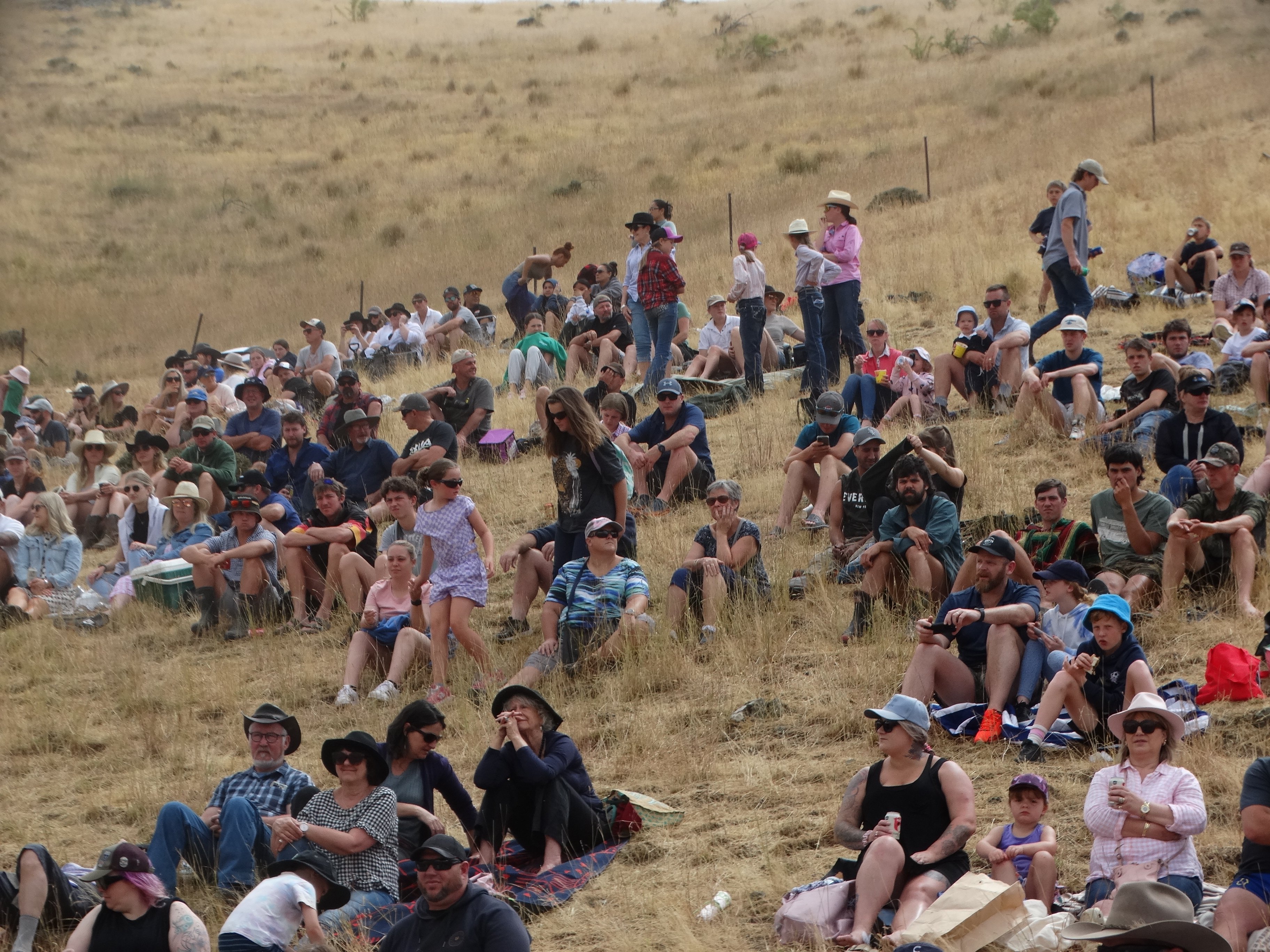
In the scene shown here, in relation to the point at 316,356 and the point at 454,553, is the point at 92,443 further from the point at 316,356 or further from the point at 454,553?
the point at 454,553

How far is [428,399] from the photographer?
51.4 feet

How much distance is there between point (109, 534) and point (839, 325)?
26.5ft

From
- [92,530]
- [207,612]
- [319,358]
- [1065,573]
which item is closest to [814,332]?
[207,612]

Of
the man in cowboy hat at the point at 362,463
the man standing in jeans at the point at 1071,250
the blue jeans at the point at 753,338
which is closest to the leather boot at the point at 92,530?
the man in cowboy hat at the point at 362,463

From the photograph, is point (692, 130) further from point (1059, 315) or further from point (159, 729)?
point (159, 729)

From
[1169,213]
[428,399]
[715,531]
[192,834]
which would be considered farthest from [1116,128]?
[192,834]

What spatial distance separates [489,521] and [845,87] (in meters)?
29.1

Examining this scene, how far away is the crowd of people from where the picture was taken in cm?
629

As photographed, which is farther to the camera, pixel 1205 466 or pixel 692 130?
pixel 692 130

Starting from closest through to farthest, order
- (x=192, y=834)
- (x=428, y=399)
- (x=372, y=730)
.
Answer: (x=192, y=834) → (x=372, y=730) → (x=428, y=399)

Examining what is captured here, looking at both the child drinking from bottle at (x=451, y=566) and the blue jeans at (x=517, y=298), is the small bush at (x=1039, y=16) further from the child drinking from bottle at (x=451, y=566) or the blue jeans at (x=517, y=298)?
the child drinking from bottle at (x=451, y=566)

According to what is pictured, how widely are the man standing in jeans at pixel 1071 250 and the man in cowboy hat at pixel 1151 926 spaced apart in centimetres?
879

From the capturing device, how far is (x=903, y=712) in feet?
21.1

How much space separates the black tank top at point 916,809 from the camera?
20.7 feet
